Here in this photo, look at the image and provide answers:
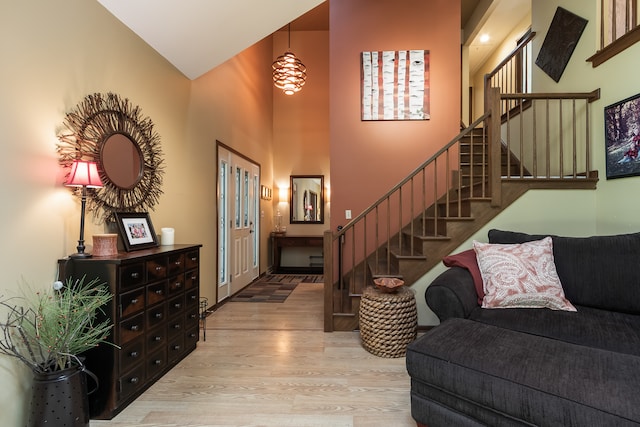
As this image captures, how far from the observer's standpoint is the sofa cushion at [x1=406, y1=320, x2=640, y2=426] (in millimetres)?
1226

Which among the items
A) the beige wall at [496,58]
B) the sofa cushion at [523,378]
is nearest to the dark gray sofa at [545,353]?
the sofa cushion at [523,378]

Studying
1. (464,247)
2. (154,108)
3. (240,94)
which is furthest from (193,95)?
(464,247)

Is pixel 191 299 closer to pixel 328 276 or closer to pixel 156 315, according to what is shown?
pixel 156 315

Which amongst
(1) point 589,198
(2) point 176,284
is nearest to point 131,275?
(2) point 176,284

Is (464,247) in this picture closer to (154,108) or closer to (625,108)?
(625,108)

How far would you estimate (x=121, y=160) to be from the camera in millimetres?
2441

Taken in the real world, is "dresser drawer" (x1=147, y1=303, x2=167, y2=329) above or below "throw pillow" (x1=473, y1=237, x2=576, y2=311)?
below

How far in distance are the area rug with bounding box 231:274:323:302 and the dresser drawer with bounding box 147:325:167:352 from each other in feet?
7.25

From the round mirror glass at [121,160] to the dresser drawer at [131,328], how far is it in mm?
975

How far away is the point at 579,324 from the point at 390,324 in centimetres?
123

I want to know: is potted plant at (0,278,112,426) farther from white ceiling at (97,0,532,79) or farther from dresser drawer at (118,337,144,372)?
white ceiling at (97,0,532,79)

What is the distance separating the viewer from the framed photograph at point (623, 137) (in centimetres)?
258

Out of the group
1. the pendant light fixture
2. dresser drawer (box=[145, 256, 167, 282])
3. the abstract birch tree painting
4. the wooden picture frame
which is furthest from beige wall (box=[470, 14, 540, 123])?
dresser drawer (box=[145, 256, 167, 282])

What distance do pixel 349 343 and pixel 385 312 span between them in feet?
1.73
